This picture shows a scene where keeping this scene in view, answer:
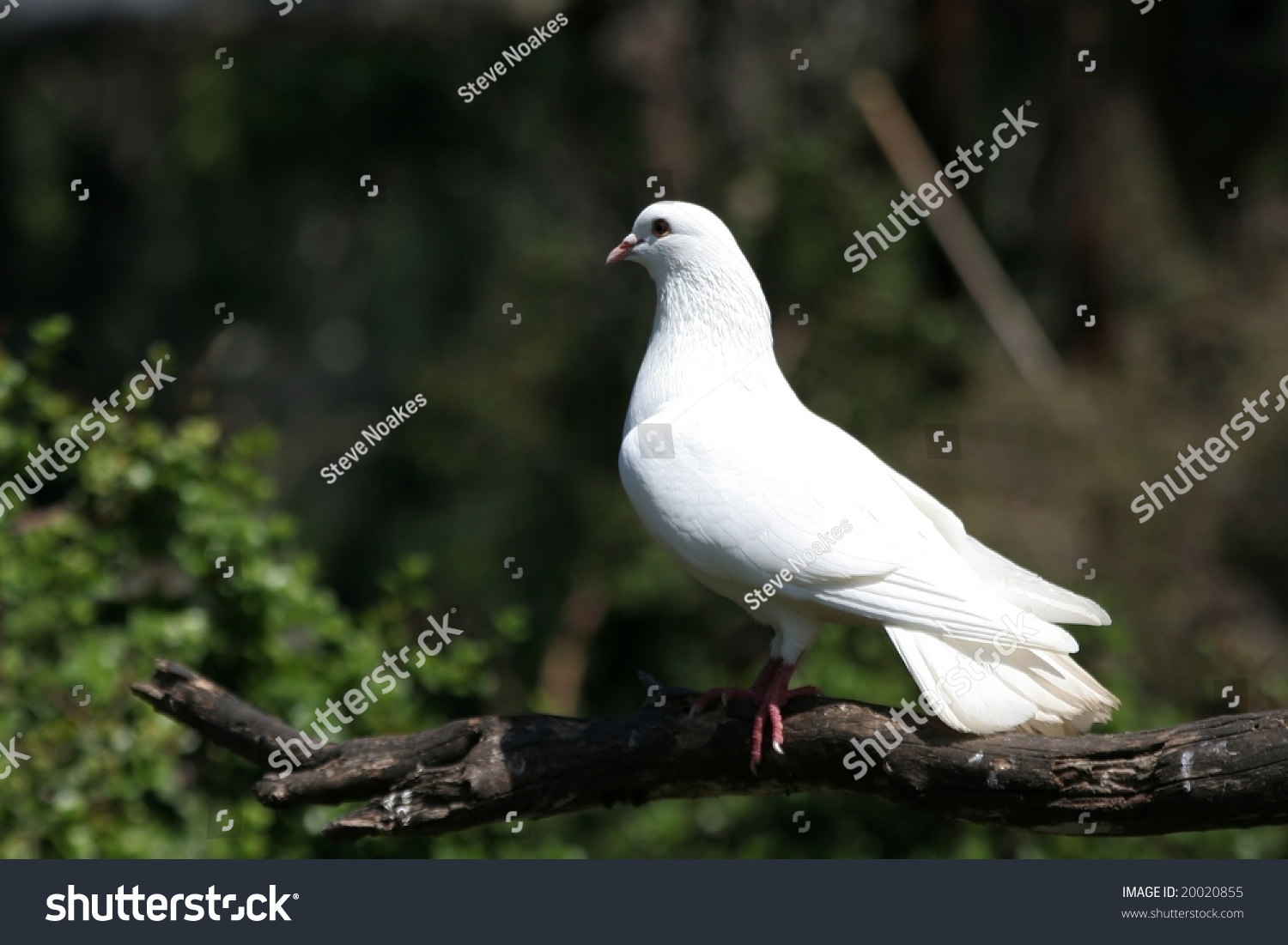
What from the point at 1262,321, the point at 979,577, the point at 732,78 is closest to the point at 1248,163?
the point at 1262,321

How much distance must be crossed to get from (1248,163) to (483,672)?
45.3ft

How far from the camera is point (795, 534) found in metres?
4.03

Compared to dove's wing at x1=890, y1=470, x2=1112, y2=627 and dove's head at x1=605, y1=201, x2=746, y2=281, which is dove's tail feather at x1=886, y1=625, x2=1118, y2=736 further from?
dove's head at x1=605, y1=201, x2=746, y2=281

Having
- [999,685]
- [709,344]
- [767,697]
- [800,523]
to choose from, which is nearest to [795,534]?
[800,523]

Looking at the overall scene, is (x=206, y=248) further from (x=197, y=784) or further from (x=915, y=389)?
(x=197, y=784)

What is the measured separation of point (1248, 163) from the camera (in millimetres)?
15742

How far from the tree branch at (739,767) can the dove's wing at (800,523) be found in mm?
352

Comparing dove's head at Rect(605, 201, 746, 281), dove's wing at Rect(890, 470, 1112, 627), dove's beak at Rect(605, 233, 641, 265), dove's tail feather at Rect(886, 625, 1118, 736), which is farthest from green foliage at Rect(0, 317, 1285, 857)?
dove's tail feather at Rect(886, 625, 1118, 736)

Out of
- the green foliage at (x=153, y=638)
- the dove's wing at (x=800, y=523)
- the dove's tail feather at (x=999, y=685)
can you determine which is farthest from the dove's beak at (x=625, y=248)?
the dove's tail feather at (x=999, y=685)

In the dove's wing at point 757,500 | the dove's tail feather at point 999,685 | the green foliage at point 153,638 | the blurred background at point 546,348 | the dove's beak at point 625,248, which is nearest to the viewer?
the dove's tail feather at point 999,685

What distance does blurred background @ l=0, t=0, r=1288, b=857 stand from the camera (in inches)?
216

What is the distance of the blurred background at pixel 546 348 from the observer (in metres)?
5.50

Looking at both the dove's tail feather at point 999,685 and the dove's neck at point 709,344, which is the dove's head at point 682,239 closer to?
the dove's neck at point 709,344

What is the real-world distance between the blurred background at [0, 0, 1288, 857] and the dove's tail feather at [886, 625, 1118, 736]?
1.99 m
